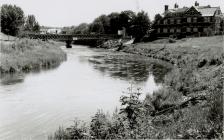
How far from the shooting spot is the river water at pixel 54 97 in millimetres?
19125

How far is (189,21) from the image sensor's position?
96.7 meters

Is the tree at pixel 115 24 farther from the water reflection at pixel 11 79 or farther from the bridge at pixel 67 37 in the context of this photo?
the water reflection at pixel 11 79

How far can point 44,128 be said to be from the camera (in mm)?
18484

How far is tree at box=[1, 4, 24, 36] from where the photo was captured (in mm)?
93125

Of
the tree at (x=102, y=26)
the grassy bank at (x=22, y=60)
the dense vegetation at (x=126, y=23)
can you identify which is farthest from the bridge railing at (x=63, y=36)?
the grassy bank at (x=22, y=60)

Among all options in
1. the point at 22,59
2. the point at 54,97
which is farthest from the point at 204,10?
the point at 54,97

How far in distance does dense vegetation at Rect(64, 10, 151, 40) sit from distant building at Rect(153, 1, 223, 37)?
9762 millimetres

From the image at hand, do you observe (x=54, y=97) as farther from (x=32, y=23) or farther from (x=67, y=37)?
(x=32, y=23)

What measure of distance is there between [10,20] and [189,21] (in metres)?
49.5

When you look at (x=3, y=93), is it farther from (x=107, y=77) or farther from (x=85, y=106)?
(x=107, y=77)

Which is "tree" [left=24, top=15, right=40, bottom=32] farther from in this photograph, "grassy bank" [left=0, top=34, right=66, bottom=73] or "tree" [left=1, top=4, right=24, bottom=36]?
"grassy bank" [left=0, top=34, right=66, bottom=73]

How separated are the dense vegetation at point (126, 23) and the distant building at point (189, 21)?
32.0ft

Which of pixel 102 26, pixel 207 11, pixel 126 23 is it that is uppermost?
pixel 207 11

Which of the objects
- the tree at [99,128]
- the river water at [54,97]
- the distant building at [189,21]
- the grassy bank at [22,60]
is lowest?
the river water at [54,97]
